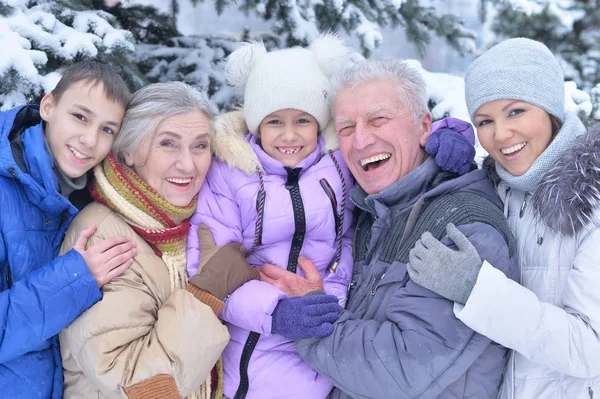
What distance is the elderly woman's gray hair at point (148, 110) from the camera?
108 inches

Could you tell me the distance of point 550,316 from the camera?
2119 mm

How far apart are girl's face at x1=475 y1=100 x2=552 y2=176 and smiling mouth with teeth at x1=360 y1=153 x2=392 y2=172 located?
1.69ft

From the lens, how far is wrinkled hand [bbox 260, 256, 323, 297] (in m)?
2.63

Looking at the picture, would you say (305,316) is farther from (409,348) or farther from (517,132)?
(517,132)

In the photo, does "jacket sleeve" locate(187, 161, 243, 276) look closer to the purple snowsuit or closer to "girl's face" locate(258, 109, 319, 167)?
the purple snowsuit

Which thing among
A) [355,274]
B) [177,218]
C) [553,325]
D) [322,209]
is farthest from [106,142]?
[553,325]

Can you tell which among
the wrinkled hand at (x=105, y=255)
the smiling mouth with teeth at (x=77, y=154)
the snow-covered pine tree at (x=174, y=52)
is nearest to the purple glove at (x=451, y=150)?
the wrinkled hand at (x=105, y=255)

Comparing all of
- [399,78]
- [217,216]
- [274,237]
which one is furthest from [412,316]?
[399,78]

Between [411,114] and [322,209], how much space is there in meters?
0.68

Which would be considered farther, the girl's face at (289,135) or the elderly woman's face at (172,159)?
the girl's face at (289,135)

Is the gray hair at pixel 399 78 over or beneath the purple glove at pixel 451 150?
over

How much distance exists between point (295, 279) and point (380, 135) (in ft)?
2.76

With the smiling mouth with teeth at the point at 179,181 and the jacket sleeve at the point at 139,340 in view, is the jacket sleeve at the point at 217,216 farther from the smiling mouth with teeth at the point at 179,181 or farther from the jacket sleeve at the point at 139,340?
the jacket sleeve at the point at 139,340

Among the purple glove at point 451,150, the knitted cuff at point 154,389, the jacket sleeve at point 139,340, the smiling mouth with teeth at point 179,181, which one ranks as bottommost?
the knitted cuff at point 154,389
